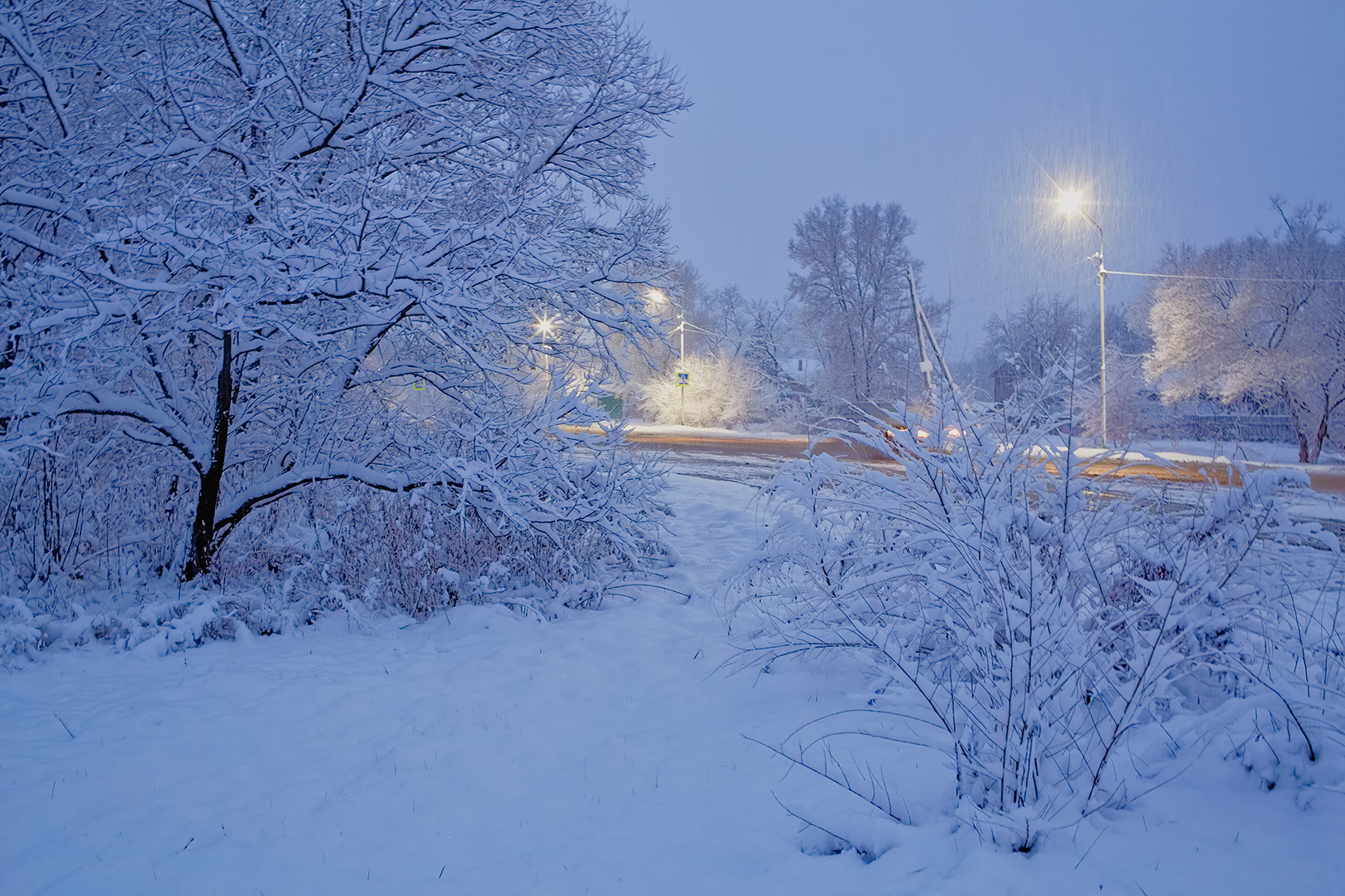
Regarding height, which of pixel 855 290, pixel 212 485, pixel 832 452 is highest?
pixel 855 290

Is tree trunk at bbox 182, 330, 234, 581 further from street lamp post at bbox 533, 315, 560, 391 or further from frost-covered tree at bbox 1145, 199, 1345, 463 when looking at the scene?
frost-covered tree at bbox 1145, 199, 1345, 463

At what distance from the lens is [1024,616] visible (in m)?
2.69

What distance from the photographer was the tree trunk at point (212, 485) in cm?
579

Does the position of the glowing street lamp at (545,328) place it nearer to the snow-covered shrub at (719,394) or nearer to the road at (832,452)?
the road at (832,452)

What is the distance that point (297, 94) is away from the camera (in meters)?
5.45

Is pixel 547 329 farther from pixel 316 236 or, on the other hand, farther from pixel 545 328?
pixel 316 236

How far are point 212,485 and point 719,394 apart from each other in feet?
86.5

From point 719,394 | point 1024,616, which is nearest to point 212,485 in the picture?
point 1024,616

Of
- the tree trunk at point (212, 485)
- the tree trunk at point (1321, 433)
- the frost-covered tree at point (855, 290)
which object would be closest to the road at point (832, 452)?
the tree trunk at point (1321, 433)

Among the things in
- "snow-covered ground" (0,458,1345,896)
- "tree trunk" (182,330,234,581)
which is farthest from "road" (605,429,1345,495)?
"tree trunk" (182,330,234,581)

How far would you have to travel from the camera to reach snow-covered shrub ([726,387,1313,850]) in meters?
2.65

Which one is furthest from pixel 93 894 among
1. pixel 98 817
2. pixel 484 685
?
pixel 484 685

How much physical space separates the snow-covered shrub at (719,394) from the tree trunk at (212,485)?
989 inches

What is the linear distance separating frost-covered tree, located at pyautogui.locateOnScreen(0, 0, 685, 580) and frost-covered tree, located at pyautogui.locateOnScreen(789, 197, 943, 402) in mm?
24598
